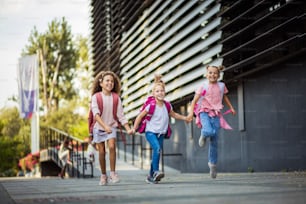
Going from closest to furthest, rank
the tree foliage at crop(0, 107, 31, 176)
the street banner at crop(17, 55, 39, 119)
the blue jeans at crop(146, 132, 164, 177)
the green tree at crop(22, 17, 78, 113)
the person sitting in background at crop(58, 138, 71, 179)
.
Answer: the blue jeans at crop(146, 132, 164, 177), the person sitting in background at crop(58, 138, 71, 179), the street banner at crop(17, 55, 39, 119), the tree foliage at crop(0, 107, 31, 176), the green tree at crop(22, 17, 78, 113)

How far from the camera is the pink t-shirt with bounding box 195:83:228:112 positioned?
919cm

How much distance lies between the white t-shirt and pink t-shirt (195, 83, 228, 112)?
2.30ft

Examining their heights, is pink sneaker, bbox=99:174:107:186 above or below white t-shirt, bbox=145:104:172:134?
below

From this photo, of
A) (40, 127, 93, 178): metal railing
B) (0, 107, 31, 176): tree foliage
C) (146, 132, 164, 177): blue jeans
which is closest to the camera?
(146, 132, 164, 177): blue jeans

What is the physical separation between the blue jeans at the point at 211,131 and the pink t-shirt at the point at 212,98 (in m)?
0.13

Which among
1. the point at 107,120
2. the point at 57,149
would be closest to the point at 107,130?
the point at 107,120

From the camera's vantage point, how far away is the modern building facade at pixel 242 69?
36.6 ft

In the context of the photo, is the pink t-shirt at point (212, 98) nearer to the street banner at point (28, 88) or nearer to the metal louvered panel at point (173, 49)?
the metal louvered panel at point (173, 49)

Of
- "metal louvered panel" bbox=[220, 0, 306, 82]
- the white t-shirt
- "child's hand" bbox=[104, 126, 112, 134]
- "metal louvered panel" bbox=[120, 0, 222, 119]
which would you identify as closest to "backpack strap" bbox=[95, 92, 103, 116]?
"child's hand" bbox=[104, 126, 112, 134]

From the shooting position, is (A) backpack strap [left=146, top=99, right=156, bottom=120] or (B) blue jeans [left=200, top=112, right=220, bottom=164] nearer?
(A) backpack strap [left=146, top=99, right=156, bottom=120]

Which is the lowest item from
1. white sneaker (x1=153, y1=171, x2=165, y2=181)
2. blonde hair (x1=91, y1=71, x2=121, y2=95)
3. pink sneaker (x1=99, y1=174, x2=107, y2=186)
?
pink sneaker (x1=99, y1=174, x2=107, y2=186)

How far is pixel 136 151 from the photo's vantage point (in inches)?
960

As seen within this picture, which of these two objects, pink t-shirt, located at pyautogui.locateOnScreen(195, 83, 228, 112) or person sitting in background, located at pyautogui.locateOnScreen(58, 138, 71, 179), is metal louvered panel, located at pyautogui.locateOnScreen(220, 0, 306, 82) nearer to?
pink t-shirt, located at pyautogui.locateOnScreen(195, 83, 228, 112)

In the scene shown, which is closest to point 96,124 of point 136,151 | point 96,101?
point 96,101
